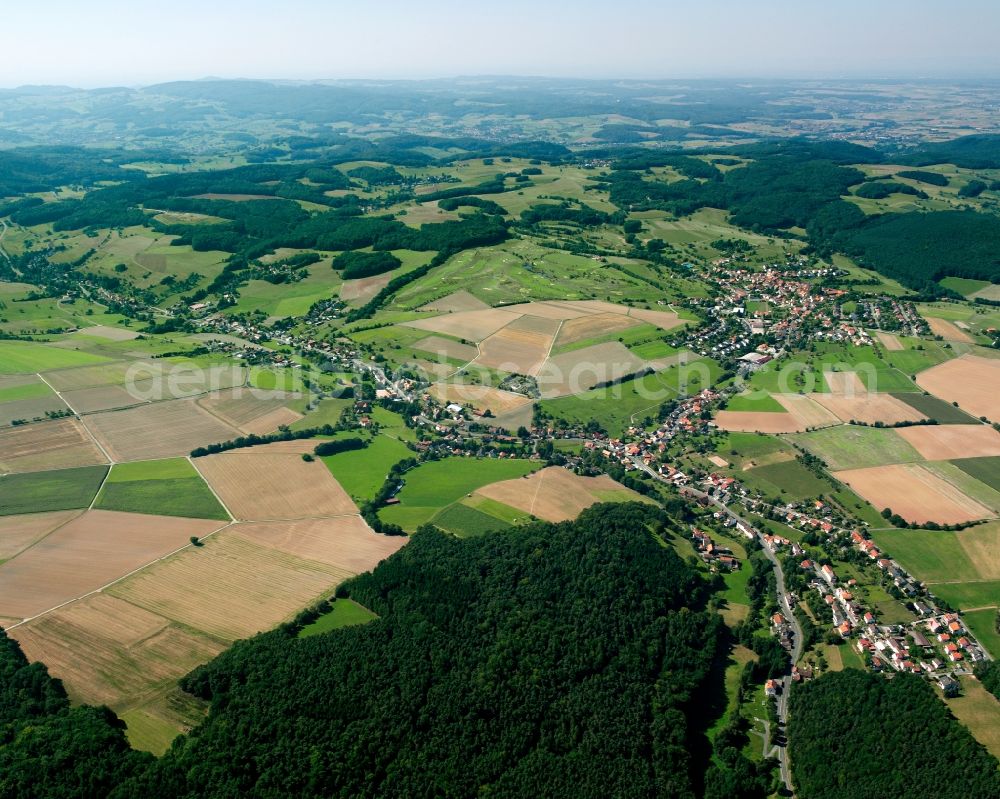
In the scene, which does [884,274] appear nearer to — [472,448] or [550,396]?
[550,396]

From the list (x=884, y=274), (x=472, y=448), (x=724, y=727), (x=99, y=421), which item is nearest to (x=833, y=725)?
(x=724, y=727)

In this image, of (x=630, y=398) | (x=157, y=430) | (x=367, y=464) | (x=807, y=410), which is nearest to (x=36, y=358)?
(x=157, y=430)

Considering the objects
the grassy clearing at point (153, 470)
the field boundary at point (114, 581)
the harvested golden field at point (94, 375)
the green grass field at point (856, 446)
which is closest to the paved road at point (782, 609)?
the green grass field at point (856, 446)

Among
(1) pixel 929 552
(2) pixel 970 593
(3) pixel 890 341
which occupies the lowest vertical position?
(2) pixel 970 593

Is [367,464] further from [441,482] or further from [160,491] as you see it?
[160,491]

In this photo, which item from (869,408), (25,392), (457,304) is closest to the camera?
(869,408)
